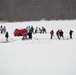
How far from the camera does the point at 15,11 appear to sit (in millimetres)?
85125

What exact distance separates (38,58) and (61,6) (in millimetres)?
73589

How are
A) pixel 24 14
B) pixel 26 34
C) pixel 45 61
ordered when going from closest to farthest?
pixel 45 61, pixel 26 34, pixel 24 14

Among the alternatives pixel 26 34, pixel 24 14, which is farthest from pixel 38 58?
pixel 24 14

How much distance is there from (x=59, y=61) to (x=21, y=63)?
Answer: 4.79 ft

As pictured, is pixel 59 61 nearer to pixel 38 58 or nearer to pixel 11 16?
pixel 38 58

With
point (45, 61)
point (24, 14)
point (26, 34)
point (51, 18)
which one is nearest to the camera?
point (45, 61)

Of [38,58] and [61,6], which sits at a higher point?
[61,6]

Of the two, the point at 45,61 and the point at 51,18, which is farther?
the point at 51,18

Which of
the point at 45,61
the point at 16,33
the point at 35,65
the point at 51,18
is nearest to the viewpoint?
the point at 35,65

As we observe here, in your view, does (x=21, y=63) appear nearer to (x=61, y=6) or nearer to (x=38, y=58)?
(x=38, y=58)

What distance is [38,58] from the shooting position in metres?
13.5

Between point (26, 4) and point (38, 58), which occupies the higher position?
point (26, 4)

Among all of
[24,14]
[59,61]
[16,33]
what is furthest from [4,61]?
[24,14]

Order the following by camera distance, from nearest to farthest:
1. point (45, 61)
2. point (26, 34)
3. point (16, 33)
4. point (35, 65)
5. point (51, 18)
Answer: point (35, 65), point (45, 61), point (26, 34), point (16, 33), point (51, 18)
